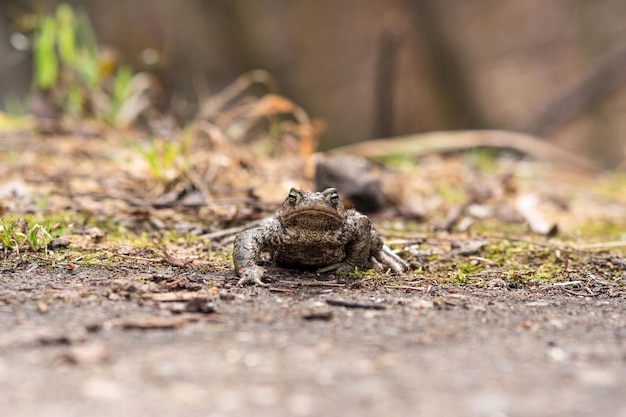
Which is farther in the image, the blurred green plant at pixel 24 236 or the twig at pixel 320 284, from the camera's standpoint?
the blurred green plant at pixel 24 236

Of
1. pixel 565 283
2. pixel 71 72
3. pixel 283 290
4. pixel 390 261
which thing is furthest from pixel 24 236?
pixel 71 72

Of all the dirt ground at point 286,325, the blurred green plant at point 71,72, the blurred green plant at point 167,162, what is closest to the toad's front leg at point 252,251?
the dirt ground at point 286,325

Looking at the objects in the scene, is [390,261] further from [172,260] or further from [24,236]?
[24,236]

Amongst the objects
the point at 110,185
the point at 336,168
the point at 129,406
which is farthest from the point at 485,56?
the point at 129,406

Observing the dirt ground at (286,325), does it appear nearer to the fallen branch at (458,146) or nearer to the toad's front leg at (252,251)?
the toad's front leg at (252,251)

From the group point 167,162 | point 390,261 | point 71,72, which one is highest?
point 71,72

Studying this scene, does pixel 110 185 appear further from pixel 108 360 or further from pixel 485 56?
pixel 485 56
